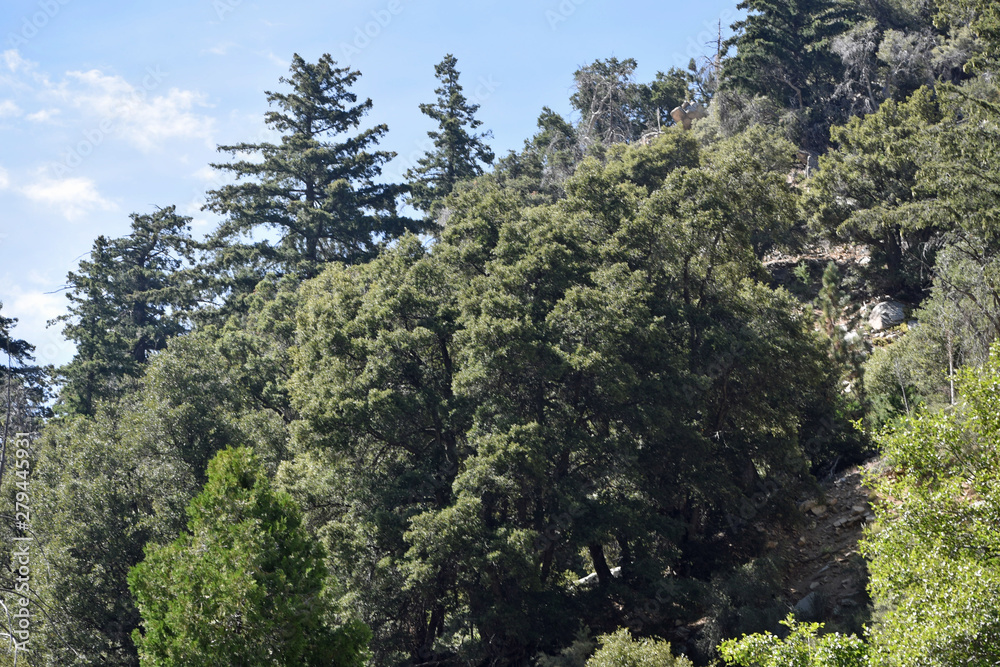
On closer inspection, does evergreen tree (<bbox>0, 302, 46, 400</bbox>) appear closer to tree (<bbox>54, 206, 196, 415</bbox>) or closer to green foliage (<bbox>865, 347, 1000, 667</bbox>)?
tree (<bbox>54, 206, 196, 415</bbox>)

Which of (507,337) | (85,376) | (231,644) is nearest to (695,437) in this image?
(507,337)

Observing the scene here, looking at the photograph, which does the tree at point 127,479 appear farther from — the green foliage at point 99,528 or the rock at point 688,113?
the rock at point 688,113

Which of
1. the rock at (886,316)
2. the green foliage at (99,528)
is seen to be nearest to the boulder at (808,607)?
the rock at (886,316)

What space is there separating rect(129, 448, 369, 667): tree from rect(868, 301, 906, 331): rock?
2398 centimetres

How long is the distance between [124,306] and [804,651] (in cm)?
4592

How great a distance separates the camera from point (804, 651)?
9234mm

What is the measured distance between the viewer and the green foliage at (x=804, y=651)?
9008 millimetres

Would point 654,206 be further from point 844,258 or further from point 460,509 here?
point 844,258

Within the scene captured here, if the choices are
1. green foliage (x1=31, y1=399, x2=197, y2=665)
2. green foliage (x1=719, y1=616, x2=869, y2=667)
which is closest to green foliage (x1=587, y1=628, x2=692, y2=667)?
green foliage (x1=719, y1=616, x2=869, y2=667)

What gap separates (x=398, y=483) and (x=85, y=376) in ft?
88.7

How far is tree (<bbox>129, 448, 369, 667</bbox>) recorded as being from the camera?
12273mm

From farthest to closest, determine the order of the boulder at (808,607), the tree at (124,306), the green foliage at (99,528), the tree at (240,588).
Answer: the tree at (124,306), the green foliage at (99,528), the boulder at (808,607), the tree at (240,588)

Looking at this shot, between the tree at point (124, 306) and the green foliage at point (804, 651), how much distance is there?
3509 centimetres

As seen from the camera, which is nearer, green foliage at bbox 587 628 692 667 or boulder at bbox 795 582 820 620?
green foliage at bbox 587 628 692 667
